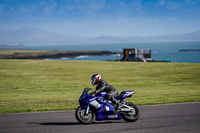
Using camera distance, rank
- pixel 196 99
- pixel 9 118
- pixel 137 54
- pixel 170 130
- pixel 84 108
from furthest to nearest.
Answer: pixel 137 54 < pixel 196 99 < pixel 9 118 < pixel 84 108 < pixel 170 130

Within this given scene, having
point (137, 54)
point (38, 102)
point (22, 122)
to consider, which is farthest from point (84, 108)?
point (137, 54)

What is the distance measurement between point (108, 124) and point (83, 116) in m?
0.89

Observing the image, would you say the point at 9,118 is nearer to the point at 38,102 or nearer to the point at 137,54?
the point at 38,102

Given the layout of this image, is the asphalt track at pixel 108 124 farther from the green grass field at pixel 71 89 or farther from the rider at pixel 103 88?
the green grass field at pixel 71 89

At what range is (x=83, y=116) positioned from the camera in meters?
9.58

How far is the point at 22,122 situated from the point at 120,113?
11.3ft

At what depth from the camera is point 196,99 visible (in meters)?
15.9

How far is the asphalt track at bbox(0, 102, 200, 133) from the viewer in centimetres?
873

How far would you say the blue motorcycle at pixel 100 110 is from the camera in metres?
9.56

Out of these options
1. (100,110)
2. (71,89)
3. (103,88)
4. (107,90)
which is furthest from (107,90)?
(71,89)

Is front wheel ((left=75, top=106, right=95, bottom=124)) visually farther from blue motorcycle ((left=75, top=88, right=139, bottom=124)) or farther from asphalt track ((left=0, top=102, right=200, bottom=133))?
asphalt track ((left=0, top=102, right=200, bottom=133))

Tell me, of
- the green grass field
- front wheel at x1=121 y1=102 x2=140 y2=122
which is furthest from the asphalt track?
Answer: the green grass field

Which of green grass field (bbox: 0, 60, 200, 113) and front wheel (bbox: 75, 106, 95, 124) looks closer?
front wheel (bbox: 75, 106, 95, 124)

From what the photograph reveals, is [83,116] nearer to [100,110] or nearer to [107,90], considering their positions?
[100,110]
